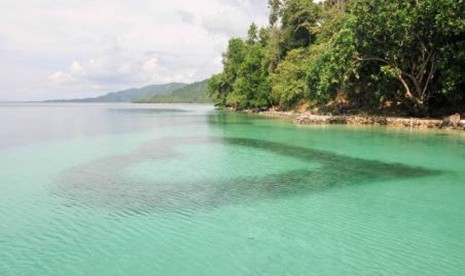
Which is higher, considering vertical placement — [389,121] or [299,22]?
[299,22]

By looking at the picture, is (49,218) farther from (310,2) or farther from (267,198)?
(310,2)

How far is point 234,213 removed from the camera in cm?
1077

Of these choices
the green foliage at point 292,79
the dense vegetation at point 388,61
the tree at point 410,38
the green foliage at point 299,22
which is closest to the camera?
the tree at point 410,38

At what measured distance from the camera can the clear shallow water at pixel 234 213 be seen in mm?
7750

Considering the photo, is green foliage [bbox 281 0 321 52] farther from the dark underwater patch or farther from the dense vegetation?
the dark underwater patch

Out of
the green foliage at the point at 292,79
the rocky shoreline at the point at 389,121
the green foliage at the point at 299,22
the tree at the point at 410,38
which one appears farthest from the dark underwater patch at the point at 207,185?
the green foliage at the point at 299,22

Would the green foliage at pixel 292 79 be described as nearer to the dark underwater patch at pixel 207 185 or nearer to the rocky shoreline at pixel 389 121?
the rocky shoreline at pixel 389 121

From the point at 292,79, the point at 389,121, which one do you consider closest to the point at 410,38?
the point at 389,121

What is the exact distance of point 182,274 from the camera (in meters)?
7.29

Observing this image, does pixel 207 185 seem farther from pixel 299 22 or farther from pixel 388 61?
pixel 299 22

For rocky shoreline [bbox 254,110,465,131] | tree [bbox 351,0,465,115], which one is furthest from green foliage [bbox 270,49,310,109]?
tree [bbox 351,0,465,115]

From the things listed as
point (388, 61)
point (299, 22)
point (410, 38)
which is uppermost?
point (299, 22)

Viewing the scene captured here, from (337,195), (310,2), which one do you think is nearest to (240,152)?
(337,195)

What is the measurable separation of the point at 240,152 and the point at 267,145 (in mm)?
3348
